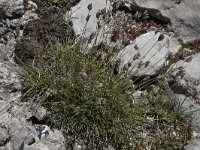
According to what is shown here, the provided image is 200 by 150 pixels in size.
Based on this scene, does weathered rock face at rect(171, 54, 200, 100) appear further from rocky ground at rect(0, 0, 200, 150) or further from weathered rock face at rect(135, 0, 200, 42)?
weathered rock face at rect(135, 0, 200, 42)

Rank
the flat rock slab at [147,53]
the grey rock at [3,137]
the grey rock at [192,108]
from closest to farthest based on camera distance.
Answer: the grey rock at [3,137], the grey rock at [192,108], the flat rock slab at [147,53]

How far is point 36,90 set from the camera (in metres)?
5.16

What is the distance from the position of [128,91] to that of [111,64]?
15.7 inches

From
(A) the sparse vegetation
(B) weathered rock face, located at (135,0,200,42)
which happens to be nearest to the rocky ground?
(B) weathered rock face, located at (135,0,200,42)

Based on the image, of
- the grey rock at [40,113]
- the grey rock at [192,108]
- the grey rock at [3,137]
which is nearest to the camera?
the grey rock at [3,137]

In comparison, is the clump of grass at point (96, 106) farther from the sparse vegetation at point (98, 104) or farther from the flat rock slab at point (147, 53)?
the flat rock slab at point (147, 53)

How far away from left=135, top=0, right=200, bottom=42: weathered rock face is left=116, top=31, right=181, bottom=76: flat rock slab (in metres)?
0.35

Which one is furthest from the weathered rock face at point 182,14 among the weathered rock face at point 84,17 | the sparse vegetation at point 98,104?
the sparse vegetation at point 98,104

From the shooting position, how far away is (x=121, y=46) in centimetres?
568

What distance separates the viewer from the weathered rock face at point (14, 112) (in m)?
4.82

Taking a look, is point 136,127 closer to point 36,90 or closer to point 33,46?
point 36,90

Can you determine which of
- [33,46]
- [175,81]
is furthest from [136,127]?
[33,46]

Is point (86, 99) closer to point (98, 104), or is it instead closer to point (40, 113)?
point (98, 104)

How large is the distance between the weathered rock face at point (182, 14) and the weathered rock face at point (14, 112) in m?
1.87
